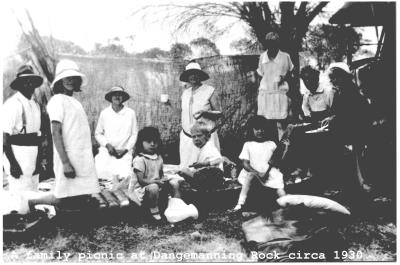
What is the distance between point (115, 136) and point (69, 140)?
1.32 metres

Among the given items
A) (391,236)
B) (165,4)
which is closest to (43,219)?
(165,4)

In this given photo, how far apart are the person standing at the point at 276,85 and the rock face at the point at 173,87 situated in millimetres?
853

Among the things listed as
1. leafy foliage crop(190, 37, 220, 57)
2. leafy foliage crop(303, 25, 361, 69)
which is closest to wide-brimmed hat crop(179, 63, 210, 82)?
leafy foliage crop(190, 37, 220, 57)

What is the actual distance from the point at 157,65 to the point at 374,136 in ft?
10.0

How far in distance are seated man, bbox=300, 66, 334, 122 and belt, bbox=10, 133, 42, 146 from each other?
308 centimetres

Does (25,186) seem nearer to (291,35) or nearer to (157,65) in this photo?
(157,65)

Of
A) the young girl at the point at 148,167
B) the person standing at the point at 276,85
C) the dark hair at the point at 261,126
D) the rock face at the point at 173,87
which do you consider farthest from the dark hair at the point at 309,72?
the young girl at the point at 148,167

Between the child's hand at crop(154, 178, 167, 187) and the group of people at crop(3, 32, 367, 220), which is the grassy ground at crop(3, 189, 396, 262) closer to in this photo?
the group of people at crop(3, 32, 367, 220)

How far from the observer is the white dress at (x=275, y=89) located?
4.98 meters

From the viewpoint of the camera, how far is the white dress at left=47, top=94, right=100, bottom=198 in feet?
12.1

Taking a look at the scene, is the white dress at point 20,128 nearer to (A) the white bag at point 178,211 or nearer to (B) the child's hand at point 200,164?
(A) the white bag at point 178,211

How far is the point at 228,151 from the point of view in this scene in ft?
19.6

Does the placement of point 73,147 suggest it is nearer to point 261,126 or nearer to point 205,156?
point 205,156

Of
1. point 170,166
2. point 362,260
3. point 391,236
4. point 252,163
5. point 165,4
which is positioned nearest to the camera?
point 362,260
